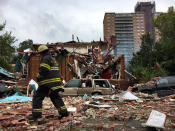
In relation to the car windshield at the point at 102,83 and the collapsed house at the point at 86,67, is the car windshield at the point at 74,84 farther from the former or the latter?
the collapsed house at the point at 86,67

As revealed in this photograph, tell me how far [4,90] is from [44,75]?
777cm

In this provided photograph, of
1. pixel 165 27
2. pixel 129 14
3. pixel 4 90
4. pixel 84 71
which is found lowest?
pixel 4 90

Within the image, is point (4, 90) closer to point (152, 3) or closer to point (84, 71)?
point (84, 71)

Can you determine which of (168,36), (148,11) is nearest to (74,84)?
(168,36)

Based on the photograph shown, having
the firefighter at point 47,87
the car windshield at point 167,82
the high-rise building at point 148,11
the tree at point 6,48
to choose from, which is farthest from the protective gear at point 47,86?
the high-rise building at point 148,11

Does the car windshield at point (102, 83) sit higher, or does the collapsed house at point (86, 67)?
the collapsed house at point (86, 67)

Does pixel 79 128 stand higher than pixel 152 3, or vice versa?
pixel 152 3

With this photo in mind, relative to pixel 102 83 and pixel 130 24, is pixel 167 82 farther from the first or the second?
pixel 130 24

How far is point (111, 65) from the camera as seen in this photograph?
1569cm

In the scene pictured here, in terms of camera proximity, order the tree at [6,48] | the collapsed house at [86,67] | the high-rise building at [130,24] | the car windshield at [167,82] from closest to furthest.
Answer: the car windshield at [167,82], the collapsed house at [86,67], the tree at [6,48], the high-rise building at [130,24]

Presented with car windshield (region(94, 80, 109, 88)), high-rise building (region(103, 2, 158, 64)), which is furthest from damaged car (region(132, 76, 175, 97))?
high-rise building (region(103, 2, 158, 64))

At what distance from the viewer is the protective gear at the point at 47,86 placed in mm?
3779

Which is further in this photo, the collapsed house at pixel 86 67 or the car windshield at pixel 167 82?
the collapsed house at pixel 86 67

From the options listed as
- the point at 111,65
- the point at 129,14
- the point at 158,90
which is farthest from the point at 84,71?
the point at 129,14
